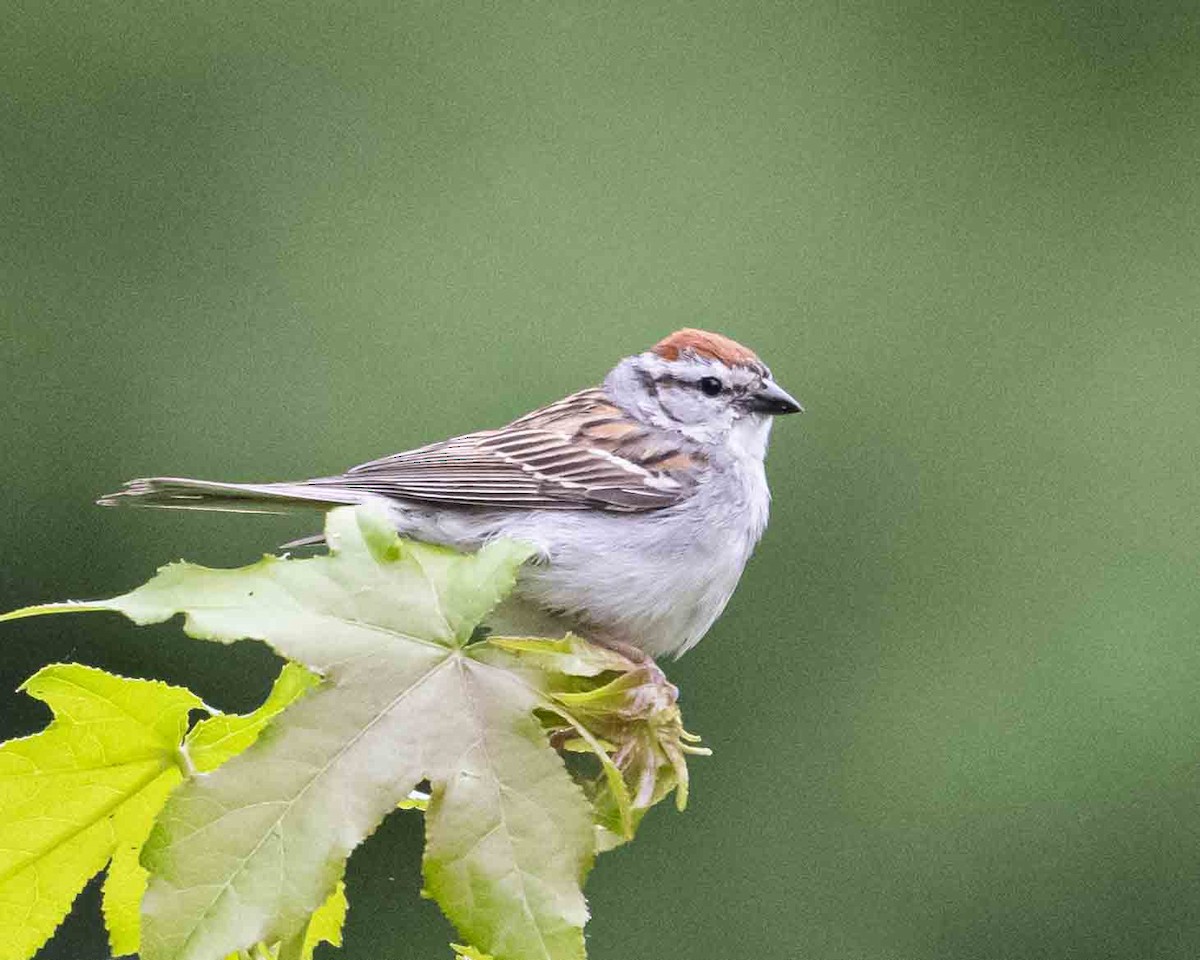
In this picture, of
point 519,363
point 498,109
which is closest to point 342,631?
point 519,363

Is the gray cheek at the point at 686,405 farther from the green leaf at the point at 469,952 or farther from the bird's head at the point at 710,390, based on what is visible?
the green leaf at the point at 469,952

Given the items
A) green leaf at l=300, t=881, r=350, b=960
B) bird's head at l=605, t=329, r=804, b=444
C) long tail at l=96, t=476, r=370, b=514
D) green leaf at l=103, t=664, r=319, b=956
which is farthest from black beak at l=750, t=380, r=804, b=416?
green leaf at l=103, t=664, r=319, b=956

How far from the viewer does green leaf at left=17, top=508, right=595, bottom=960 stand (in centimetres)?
135

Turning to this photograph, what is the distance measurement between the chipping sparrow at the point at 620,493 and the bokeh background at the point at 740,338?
374cm

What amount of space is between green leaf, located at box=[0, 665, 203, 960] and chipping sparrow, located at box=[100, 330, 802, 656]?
726 mm

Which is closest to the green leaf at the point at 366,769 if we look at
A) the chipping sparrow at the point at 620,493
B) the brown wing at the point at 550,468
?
the chipping sparrow at the point at 620,493

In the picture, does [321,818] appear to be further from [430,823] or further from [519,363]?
[519,363]

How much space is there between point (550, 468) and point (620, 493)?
11 centimetres

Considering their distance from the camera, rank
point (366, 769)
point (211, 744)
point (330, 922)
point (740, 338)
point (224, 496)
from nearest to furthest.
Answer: point (366, 769) < point (211, 744) < point (330, 922) < point (224, 496) < point (740, 338)

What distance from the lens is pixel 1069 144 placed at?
10.6 meters

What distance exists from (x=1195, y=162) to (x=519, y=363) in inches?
184

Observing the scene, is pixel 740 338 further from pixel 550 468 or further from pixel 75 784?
pixel 75 784

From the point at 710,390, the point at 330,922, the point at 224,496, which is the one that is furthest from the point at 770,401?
the point at 330,922

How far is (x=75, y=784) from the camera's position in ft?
4.82
